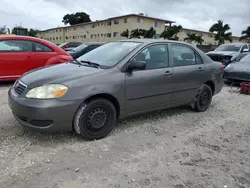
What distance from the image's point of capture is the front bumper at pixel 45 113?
3.17m

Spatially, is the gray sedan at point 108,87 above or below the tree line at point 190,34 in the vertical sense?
below

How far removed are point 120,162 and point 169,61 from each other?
2.26 meters

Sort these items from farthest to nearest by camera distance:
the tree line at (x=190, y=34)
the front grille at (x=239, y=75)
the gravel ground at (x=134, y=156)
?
the tree line at (x=190, y=34) < the front grille at (x=239, y=75) < the gravel ground at (x=134, y=156)

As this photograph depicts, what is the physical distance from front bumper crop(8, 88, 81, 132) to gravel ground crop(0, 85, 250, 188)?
0.31m

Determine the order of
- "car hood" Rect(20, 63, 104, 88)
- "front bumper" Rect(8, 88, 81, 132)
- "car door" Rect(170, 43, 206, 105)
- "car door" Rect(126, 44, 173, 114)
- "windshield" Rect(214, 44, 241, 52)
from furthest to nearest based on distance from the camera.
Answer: "windshield" Rect(214, 44, 241, 52), "car door" Rect(170, 43, 206, 105), "car door" Rect(126, 44, 173, 114), "car hood" Rect(20, 63, 104, 88), "front bumper" Rect(8, 88, 81, 132)

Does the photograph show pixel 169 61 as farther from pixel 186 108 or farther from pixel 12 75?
pixel 12 75

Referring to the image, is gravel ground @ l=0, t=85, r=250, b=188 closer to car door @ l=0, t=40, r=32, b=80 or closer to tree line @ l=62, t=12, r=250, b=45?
car door @ l=0, t=40, r=32, b=80

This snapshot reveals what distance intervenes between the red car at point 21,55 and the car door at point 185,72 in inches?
156

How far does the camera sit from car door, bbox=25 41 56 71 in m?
6.93

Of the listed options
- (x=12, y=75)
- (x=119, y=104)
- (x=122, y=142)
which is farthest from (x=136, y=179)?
(x=12, y=75)

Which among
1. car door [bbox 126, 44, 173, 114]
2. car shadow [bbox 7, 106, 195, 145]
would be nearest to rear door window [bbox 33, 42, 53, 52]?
car shadow [bbox 7, 106, 195, 145]

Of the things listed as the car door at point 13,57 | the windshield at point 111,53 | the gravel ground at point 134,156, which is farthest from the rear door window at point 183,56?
the car door at point 13,57

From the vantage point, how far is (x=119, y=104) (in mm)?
3785

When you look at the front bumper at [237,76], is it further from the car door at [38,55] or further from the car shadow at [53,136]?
the car door at [38,55]
